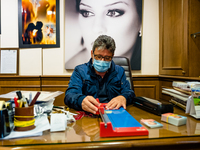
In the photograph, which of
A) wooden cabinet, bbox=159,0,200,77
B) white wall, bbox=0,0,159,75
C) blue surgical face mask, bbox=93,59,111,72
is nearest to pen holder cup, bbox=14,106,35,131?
blue surgical face mask, bbox=93,59,111,72

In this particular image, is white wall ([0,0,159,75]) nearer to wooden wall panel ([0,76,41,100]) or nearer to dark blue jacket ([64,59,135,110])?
wooden wall panel ([0,76,41,100])

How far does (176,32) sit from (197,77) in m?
0.62

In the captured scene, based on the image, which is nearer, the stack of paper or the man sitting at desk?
the stack of paper

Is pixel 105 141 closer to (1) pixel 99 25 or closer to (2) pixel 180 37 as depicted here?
(2) pixel 180 37

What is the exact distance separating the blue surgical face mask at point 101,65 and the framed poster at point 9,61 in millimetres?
1648

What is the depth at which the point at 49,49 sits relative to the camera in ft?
7.96

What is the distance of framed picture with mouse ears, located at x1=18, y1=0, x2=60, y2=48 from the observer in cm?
237

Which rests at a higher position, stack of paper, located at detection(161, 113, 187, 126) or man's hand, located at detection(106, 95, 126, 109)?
man's hand, located at detection(106, 95, 126, 109)

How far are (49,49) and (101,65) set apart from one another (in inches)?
54.9

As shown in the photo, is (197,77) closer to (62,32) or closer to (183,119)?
(183,119)

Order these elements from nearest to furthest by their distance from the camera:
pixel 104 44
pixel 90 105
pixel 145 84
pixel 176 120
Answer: pixel 176 120 < pixel 90 105 < pixel 104 44 < pixel 145 84

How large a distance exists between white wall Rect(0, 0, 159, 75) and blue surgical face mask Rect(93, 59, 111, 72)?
3.87ft

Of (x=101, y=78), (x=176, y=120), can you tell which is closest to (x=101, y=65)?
(x=101, y=78)

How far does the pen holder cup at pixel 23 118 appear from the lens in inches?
24.9
